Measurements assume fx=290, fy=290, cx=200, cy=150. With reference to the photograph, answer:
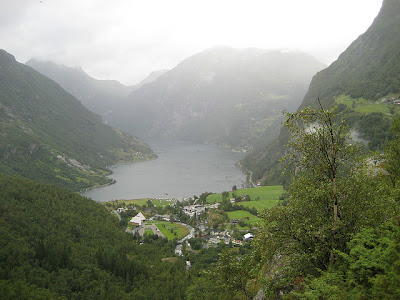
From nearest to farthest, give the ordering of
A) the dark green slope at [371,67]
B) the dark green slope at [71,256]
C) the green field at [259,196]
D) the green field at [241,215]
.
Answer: the dark green slope at [71,256] < the green field at [241,215] < the green field at [259,196] < the dark green slope at [371,67]

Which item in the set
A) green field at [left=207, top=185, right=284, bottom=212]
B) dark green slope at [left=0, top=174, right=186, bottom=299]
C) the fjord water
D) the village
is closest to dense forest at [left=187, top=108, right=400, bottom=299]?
dark green slope at [left=0, top=174, right=186, bottom=299]

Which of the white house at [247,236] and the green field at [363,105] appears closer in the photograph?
the white house at [247,236]

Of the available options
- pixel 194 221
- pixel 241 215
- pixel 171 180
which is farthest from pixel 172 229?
pixel 171 180

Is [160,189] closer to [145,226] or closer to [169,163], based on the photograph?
[145,226]

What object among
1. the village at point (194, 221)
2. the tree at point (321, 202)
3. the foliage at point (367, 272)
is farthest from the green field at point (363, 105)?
the foliage at point (367, 272)

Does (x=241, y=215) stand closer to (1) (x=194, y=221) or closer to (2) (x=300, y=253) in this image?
(1) (x=194, y=221)

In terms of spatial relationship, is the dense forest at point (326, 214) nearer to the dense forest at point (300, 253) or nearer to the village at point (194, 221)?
the dense forest at point (300, 253)

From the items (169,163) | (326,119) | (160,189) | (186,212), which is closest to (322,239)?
(326,119)
